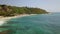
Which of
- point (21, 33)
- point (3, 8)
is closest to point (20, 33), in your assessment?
point (21, 33)

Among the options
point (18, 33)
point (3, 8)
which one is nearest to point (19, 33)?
point (18, 33)

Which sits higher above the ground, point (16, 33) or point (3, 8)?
point (16, 33)

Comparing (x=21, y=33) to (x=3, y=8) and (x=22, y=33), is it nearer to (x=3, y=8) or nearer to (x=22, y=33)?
(x=22, y=33)

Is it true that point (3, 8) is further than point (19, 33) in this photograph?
Answer: Yes

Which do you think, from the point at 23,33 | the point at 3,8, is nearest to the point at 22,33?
the point at 23,33

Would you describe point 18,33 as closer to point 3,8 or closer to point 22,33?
point 22,33

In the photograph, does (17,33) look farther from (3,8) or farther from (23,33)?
(3,8)

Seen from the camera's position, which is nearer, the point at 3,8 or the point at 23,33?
the point at 23,33

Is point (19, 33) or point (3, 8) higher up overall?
point (19, 33)
